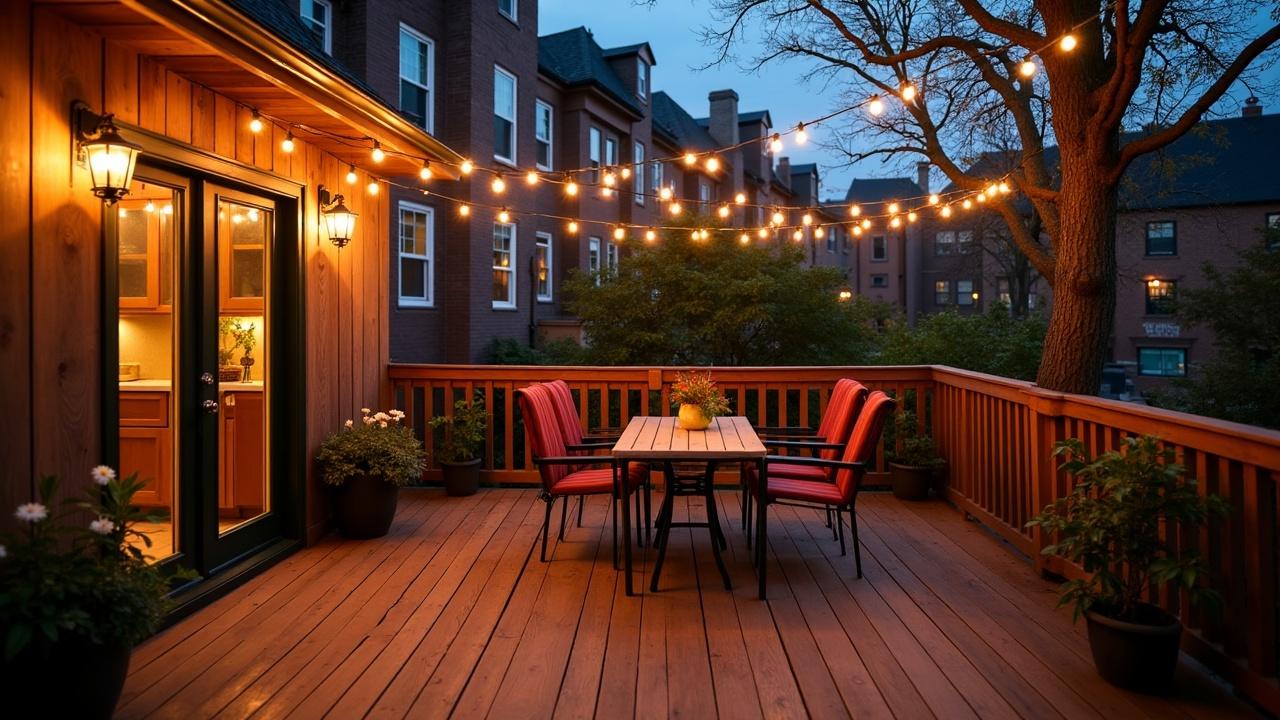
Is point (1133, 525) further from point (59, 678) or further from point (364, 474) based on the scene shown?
point (364, 474)

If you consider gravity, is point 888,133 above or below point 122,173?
above

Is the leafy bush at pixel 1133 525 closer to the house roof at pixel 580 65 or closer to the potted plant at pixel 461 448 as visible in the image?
the potted plant at pixel 461 448

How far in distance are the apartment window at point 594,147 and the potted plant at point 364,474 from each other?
11.4 m

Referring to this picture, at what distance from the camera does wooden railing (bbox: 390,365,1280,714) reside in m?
2.59

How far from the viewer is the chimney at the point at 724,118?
25.5 m

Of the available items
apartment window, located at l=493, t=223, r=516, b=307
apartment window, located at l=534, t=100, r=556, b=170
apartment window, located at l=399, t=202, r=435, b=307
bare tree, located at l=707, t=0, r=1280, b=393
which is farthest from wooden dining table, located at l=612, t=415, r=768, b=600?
apartment window, located at l=534, t=100, r=556, b=170

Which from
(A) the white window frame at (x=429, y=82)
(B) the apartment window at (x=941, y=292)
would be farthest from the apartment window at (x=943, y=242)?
(A) the white window frame at (x=429, y=82)

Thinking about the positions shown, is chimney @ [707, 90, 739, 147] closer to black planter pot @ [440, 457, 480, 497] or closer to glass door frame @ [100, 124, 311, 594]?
black planter pot @ [440, 457, 480, 497]

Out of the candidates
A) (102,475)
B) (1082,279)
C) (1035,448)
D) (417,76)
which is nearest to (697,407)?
(1035,448)

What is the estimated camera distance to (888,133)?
396 inches

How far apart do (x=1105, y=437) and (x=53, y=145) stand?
14.8ft

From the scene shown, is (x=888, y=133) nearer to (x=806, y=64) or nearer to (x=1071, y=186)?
(x=806, y=64)

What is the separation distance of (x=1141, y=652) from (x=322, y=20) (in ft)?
36.5

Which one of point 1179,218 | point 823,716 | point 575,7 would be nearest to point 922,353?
point 823,716
